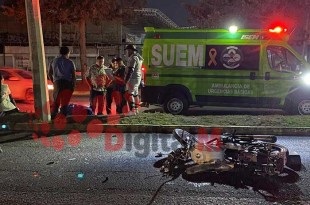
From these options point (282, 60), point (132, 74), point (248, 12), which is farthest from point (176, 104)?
point (248, 12)

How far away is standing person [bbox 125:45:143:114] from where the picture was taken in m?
8.92

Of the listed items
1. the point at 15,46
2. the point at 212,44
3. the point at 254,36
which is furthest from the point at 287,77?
the point at 15,46

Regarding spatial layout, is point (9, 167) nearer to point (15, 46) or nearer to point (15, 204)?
point (15, 204)

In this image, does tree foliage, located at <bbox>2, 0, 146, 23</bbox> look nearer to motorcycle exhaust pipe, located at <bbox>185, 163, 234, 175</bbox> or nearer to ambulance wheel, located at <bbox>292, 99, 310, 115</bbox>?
ambulance wheel, located at <bbox>292, 99, 310, 115</bbox>

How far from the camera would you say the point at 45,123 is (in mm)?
8320

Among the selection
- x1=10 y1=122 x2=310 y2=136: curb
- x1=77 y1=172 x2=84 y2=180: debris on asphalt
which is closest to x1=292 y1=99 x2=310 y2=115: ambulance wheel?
x1=10 y1=122 x2=310 y2=136: curb

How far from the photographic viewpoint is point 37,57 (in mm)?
8281

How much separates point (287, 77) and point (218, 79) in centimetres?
175

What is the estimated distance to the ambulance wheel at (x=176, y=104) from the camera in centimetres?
1047

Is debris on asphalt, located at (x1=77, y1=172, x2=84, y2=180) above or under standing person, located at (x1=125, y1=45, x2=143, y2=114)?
under

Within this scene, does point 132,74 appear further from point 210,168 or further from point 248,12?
point 248,12

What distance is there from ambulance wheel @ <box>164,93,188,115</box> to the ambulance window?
96.4 inches

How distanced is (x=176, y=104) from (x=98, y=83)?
7.66 feet

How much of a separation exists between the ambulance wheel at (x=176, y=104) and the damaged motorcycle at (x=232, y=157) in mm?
4908
